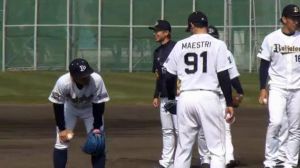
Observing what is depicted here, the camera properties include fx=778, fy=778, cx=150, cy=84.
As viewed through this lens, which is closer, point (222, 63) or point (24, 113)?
point (222, 63)

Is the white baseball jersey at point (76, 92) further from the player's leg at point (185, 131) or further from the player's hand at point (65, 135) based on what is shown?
the player's leg at point (185, 131)

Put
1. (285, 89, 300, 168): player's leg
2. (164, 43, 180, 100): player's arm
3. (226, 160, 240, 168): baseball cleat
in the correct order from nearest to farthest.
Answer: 1. (164, 43, 180, 100): player's arm
2. (285, 89, 300, 168): player's leg
3. (226, 160, 240, 168): baseball cleat

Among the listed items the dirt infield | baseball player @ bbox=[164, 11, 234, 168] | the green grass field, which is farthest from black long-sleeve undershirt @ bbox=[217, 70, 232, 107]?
the green grass field

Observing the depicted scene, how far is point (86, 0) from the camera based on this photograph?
38656 mm

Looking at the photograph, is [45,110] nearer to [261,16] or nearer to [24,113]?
[24,113]

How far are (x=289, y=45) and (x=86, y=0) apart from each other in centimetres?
2944

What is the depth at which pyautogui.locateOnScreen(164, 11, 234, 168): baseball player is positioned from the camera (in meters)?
8.08

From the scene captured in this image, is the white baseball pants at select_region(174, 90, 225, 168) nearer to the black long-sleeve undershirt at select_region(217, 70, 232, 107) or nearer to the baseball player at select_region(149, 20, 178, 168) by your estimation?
the black long-sleeve undershirt at select_region(217, 70, 232, 107)

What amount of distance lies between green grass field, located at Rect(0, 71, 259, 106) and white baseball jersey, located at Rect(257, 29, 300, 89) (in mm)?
13867

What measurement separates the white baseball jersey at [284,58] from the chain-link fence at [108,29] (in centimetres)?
2748

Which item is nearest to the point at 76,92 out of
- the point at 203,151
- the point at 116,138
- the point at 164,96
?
the point at 164,96

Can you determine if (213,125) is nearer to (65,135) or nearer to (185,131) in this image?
(185,131)

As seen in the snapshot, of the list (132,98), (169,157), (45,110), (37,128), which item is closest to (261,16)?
(132,98)

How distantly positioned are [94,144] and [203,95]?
169cm
